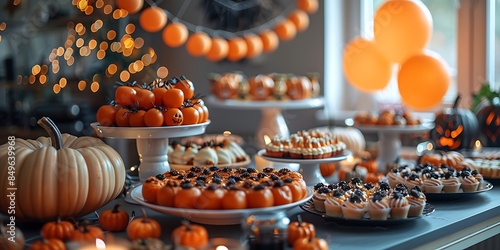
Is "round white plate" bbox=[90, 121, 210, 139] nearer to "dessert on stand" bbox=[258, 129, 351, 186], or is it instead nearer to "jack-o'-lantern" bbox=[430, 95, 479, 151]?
"dessert on stand" bbox=[258, 129, 351, 186]

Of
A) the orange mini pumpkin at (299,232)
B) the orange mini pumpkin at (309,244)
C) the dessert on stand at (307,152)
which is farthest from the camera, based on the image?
the dessert on stand at (307,152)

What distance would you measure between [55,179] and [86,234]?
294 mm

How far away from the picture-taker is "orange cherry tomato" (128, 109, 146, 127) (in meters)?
1.94

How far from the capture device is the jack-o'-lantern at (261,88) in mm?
3609

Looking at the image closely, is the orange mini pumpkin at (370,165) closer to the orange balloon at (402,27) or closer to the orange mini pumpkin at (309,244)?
the orange balloon at (402,27)

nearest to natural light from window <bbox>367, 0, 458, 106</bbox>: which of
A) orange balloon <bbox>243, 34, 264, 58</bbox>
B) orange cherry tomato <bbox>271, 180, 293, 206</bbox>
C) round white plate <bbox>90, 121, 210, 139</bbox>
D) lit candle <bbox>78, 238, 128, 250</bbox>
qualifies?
orange balloon <bbox>243, 34, 264, 58</bbox>

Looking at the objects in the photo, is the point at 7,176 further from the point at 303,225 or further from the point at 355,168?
the point at 355,168

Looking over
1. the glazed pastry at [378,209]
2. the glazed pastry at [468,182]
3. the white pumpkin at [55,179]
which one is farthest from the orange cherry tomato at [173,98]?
the glazed pastry at [468,182]

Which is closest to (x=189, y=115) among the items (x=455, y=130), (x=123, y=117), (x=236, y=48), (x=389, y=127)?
(x=123, y=117)

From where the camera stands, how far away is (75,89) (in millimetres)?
5070

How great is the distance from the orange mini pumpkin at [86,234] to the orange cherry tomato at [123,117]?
0.50 m

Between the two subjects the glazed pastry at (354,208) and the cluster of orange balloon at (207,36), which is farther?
the cluster of orange balloon at (207,36)

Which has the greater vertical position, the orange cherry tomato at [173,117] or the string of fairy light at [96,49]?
the string of fairy light at [96,49]

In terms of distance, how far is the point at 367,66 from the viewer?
312 centimetres
